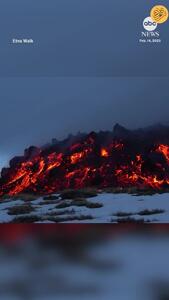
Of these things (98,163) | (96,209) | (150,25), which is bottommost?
(96,209)

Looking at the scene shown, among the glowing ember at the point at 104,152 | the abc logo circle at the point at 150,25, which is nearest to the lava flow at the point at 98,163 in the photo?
the glowing ember at the point at 104,152

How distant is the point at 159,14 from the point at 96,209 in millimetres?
1157

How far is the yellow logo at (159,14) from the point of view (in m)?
3.18

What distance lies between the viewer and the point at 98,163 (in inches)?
132

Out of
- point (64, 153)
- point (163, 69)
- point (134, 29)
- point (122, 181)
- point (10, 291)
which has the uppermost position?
point (134, 29)

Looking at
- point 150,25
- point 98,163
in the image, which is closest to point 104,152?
point 98,163

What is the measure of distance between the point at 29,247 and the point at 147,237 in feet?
2.25

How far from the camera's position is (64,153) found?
3340 mm

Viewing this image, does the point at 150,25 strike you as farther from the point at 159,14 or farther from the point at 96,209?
the point at 96,209

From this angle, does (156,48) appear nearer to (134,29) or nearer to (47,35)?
(134,29)

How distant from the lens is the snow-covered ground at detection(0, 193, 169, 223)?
3.29m

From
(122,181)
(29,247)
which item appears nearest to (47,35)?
(122,181)

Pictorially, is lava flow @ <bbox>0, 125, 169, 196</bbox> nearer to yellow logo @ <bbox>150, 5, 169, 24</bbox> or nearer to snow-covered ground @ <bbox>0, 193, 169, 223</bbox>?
snow-covered ground @ <bbox>0, 193, 169, 223</bbox>

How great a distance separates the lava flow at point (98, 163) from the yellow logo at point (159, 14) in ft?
2.11
